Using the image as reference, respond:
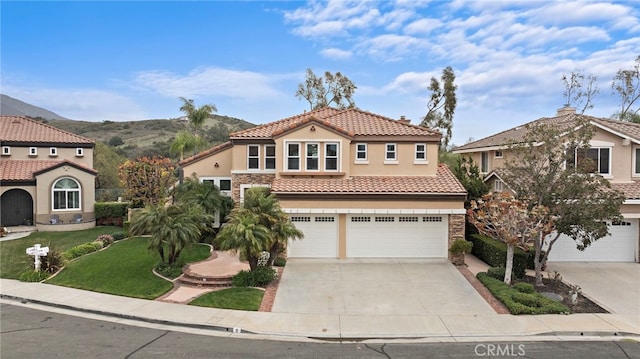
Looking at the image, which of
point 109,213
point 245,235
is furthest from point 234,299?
point 109,213

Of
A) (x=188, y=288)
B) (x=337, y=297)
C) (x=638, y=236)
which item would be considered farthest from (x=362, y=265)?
(x=638, y=236)

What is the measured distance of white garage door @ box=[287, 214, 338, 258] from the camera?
18.6 m

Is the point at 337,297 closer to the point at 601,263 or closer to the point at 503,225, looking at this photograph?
the point at 503,225

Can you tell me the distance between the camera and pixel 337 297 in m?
13.9

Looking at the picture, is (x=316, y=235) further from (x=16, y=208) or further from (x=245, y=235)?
(x=16, y=208)

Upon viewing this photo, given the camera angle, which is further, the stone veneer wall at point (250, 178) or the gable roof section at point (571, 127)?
the stone veneer wall at point (250, 178)

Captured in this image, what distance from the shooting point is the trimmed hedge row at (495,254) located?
16328 mm

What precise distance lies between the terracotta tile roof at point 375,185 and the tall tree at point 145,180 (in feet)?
32.4

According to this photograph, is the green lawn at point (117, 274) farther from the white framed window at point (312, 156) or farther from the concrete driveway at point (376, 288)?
the white framed window at point (312, 156)


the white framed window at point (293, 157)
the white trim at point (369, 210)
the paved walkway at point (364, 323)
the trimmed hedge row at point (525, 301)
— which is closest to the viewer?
the paved walkway at point (364, 323)

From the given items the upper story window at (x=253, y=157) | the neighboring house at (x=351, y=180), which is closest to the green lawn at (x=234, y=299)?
the neighboring house at (x=351, y=180)

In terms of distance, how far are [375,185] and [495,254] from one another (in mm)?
Answer: 6075

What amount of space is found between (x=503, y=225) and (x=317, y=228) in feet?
26.2

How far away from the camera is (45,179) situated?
2461 cm
